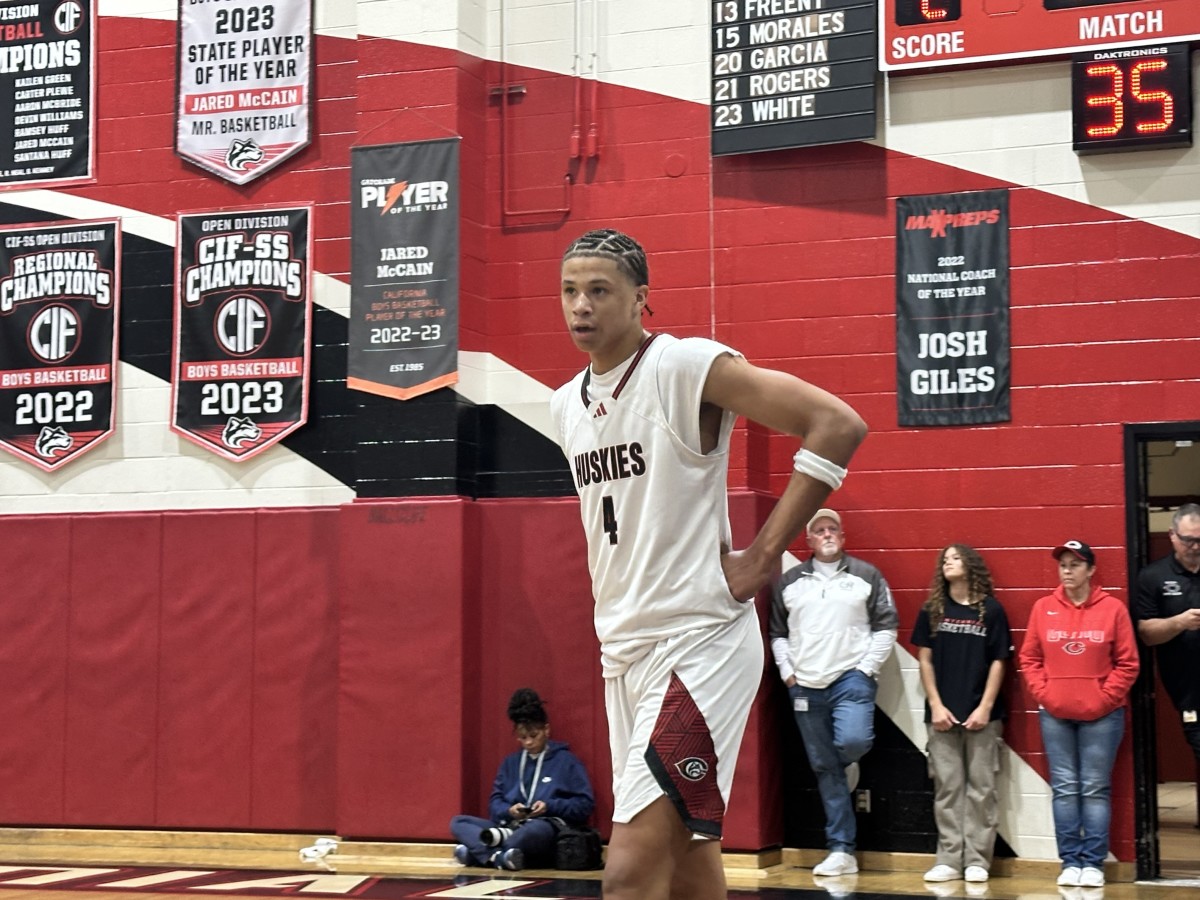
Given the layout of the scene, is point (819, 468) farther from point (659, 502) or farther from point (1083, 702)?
point (1083, 702)

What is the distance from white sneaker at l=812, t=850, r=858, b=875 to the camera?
26.0ft

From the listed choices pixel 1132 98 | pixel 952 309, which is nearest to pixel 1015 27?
pixel 1132 98

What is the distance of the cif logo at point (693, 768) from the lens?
3.04m

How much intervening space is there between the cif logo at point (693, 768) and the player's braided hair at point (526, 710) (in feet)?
17.4

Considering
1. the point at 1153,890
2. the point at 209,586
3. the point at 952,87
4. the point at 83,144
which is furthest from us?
the point at 83,144

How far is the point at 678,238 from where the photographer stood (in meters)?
8.82

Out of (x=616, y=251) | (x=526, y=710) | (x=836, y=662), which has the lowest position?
(x=526, y=710)

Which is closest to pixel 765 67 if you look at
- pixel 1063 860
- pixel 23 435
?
pixel 1063 860

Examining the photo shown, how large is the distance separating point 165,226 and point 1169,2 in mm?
5842

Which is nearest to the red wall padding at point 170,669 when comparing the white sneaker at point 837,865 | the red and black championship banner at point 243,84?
the red and black championship banner at point 243,84

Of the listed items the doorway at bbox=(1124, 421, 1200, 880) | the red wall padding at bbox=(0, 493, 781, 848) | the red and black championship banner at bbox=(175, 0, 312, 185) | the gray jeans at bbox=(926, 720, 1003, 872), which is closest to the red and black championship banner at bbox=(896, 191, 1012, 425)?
the doorway at bbox=(1124, 421, 1200, 880)

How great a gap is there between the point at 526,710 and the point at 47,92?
16.5 feet

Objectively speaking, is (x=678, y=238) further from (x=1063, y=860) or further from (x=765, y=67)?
(x=1063, y=860)

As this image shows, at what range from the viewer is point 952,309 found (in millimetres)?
8328
